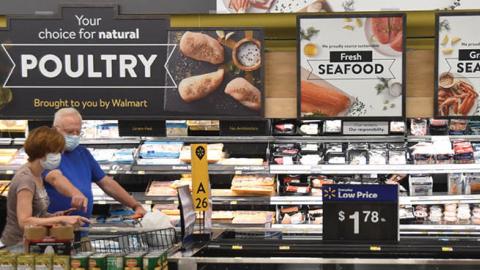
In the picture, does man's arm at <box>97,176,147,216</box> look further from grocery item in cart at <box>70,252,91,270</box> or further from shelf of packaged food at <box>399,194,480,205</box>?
shelf of packaged food at <box>399,194,480,205</box>

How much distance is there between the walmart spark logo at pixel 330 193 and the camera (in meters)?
3.91

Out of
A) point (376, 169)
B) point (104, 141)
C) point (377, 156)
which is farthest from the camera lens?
point (104, 141)

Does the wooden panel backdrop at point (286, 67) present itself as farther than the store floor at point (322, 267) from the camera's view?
Yes

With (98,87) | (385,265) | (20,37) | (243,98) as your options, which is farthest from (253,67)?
(385,265)

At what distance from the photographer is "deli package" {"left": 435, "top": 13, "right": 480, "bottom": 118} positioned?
4762 millimetres

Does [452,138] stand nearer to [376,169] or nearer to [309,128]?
[376,169]

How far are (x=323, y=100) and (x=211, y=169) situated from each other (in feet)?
6.87

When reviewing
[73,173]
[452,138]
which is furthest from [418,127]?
[73,173]

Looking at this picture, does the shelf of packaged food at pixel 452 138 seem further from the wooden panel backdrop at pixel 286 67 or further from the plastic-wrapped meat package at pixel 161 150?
the plastic-wrapped meat package at pixel 161 150

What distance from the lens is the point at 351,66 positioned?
486 cm

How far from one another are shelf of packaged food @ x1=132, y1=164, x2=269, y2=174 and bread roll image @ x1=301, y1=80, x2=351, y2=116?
187 centimetres

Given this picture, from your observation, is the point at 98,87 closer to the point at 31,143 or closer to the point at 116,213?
the point at 31,143

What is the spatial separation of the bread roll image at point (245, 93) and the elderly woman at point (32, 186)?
4.67 ft

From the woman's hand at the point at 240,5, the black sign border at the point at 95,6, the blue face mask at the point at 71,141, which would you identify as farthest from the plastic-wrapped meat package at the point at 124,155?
the woman's hand at the point at 240,5
